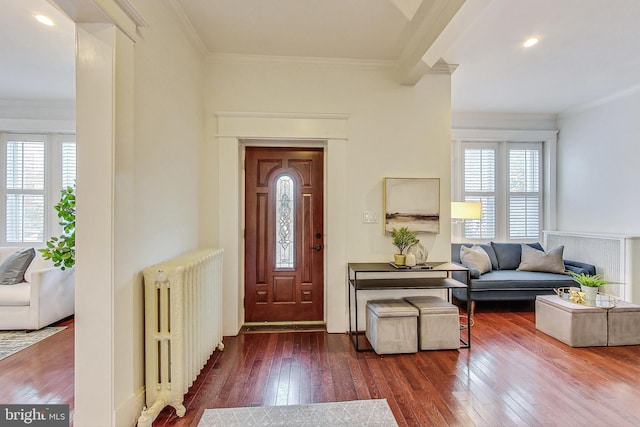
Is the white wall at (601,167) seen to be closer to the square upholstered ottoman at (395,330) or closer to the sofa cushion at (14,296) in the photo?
the square upholstered ottoman at (395,330)

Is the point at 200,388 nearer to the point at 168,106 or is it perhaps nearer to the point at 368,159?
the point at 168,106

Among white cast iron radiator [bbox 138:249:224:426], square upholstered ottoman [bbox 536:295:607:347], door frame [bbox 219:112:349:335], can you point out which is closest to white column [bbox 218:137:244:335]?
door frame [bbox 219:112:349:335]

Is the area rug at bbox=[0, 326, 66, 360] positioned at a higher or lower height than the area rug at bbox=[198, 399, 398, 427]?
higher

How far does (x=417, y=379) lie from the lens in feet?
7.43

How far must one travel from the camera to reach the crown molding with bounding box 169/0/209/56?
7.47ft

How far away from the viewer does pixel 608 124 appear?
420 centimetres

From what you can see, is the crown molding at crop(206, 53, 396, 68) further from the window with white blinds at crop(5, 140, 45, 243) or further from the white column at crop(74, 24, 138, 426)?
the window with white blinds at crop(5, 140, 45, 243)

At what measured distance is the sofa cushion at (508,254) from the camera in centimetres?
436

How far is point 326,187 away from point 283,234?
724 millimetres

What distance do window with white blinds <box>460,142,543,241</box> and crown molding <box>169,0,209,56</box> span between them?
13.1 ft

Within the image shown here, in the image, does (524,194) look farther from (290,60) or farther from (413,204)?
(290,60)

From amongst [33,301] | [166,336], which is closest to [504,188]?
[166,336]

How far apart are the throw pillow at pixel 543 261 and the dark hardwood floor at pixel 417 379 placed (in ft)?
4.67

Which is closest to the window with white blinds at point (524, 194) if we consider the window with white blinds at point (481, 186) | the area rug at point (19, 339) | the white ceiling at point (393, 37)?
the window with white blinds at point (481, 186)
